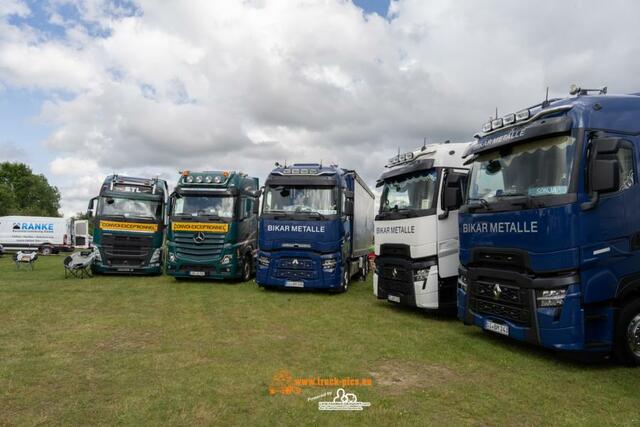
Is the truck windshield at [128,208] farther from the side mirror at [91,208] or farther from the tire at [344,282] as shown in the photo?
the tire at [344,282]

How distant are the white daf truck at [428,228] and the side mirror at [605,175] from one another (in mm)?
2925

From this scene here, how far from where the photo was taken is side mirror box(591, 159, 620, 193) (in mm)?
5312

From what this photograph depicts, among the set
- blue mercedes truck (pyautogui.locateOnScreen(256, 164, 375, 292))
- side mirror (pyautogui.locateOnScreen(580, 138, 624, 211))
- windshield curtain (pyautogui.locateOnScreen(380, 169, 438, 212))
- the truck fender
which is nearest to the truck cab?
blue mercedes truck (pyautogui.locateOnScreen(256, 164, 375, 292))

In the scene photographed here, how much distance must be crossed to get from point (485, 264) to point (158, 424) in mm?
4817

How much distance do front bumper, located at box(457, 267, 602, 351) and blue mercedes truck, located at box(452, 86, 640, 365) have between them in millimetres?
12

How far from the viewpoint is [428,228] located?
8445 millimetres

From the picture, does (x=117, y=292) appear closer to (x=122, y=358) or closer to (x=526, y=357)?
(x=122, y=358)

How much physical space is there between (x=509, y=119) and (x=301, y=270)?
21.5ft

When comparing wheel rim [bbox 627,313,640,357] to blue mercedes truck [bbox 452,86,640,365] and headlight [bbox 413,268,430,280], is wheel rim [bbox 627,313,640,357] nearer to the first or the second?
blue mercedes truck [bbox 452,86,640,365]

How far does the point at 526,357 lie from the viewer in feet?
20.2

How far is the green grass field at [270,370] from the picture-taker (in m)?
4.16

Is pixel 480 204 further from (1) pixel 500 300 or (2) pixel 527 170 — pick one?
(1) pixel 500 300

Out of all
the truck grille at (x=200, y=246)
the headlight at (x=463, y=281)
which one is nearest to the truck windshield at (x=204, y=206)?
the truck grille at (x=200, y=246)

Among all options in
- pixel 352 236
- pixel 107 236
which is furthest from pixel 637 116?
pixel 107 236
